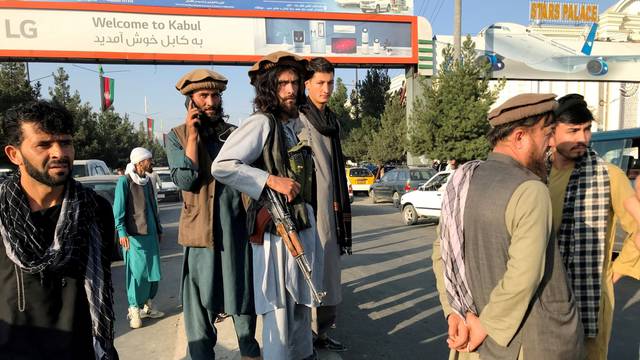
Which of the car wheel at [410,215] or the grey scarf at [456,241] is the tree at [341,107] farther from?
the grey scarf at [456,241]

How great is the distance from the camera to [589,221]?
2.21 meters

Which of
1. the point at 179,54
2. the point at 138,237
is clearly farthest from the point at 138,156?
the point at 179,54

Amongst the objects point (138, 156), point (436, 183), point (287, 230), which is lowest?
point (436, 183)

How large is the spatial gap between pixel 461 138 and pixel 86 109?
994 inches

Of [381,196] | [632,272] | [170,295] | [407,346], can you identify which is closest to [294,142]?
[632,272]

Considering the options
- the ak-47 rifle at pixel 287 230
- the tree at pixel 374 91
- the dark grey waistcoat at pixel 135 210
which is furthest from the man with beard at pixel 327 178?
the tree at pixel 374 91

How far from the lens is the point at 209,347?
9.36 ft

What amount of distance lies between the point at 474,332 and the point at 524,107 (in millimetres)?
931

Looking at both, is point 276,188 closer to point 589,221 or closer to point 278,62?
point 278,62

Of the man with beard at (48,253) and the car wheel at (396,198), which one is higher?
the man with beard at (48,253)

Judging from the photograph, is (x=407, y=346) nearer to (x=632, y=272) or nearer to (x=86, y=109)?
(x=632, y=272)

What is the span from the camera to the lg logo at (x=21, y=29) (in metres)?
18.0

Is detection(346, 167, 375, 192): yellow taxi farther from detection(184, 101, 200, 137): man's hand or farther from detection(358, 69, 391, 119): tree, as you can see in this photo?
detection(184, 101, 200, 137): man's hand

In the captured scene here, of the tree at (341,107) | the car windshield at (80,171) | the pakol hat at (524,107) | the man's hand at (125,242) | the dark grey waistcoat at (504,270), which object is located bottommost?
the man's hand at (125,242)
